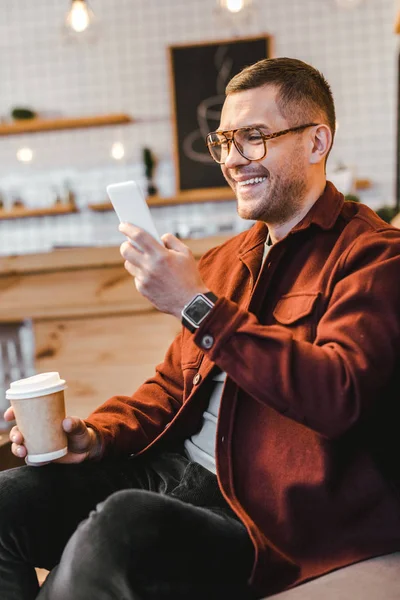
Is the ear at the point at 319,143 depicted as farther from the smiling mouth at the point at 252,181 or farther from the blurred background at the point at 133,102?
the blurred background at the point at 133,102

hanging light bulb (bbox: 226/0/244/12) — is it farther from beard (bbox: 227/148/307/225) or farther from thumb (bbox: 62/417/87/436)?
thumb (bbox: 62/417/87/436)

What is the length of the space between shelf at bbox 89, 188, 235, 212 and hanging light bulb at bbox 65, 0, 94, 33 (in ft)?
3.99

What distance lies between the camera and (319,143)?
148cm

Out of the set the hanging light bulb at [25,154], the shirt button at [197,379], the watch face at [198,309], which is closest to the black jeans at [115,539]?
the shirt button at [197,379]

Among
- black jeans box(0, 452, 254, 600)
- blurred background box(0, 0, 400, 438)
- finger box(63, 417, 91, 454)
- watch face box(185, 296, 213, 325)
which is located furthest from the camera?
blurred background box(0, 0, 400, 438)

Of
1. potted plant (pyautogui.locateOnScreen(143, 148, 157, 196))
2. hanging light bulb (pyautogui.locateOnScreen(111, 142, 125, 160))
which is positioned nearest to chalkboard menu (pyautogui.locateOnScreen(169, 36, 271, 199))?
potted plant (pyautogui.locateOnScreen(143, 148, 157, 196))

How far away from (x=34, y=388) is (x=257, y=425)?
0.42 m

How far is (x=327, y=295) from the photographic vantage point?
1.28 meters

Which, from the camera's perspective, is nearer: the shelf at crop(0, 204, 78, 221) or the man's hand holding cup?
the man's hand holding cup

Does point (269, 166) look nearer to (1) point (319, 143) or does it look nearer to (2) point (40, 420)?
(1) point (319, 143)

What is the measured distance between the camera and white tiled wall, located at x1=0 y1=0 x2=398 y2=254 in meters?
4.76

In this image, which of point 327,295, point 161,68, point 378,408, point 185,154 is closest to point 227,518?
point 378,408

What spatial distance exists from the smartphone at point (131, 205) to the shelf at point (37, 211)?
151 inches

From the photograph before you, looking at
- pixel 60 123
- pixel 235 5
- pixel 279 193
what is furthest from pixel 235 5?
pixel 279 193
